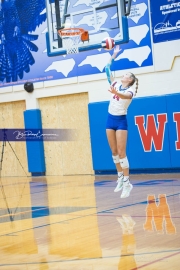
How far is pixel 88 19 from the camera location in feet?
51.3

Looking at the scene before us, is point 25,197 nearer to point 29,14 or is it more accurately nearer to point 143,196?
point 143,196

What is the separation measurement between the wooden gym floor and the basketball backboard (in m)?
4.74

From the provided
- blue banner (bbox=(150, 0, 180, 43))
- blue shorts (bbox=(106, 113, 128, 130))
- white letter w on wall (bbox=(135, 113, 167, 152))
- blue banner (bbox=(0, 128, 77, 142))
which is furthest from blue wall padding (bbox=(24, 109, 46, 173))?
blue shorts (bbox=(106, 113, 128, 130))

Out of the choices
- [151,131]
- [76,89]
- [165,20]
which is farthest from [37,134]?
[165,20]

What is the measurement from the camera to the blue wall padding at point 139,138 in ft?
47.2

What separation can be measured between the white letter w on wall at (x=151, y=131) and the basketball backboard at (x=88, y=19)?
2184mm

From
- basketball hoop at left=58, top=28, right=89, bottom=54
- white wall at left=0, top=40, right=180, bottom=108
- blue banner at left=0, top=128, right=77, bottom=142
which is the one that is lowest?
blue banner at left=0, top=128, right=77, bottom=142

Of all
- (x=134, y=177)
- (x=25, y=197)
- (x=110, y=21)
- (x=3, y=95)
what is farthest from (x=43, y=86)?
(x=25, y=197)

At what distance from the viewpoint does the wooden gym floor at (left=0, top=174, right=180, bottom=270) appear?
5203 millimetres

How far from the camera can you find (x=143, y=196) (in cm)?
1008

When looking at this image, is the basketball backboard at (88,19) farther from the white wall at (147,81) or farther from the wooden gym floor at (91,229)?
the wooden gym floor at (91,229)

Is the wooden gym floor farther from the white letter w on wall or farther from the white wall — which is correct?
the white wall

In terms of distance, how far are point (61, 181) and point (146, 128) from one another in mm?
2641

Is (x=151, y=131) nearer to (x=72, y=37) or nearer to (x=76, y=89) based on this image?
(x=76, y=89)
